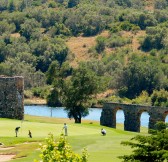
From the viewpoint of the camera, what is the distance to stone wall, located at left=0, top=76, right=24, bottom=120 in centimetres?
5909

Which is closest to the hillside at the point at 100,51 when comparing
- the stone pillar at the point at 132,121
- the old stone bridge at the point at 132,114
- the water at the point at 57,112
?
the water at the point at 57,112

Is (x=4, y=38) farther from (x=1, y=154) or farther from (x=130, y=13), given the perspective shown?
(x=1, y=154)

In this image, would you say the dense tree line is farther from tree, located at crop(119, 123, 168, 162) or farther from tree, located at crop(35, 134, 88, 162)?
tree, located at crop(35, 134, 88, 162)

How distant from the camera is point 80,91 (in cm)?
7238

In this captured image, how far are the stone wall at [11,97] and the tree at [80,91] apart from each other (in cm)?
1348

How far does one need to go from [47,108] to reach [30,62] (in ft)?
171

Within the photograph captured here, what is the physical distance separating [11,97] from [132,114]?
1591cm

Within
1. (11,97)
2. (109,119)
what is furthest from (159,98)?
(11,97)

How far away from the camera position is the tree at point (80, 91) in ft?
236

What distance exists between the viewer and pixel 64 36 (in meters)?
192

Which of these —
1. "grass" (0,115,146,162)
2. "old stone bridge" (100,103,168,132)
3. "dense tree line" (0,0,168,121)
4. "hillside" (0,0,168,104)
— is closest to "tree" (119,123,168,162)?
"grass" (0,115,146,162)

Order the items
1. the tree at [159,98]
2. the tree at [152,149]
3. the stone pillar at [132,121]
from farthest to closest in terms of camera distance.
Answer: the tree at [159,98], the stone pillar at [132,121], the tree at [152,149]

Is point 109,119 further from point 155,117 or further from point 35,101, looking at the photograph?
point 35,101

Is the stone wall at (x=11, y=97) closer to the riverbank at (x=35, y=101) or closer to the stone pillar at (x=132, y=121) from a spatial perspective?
the stone pillar at (x=132, y=121)
